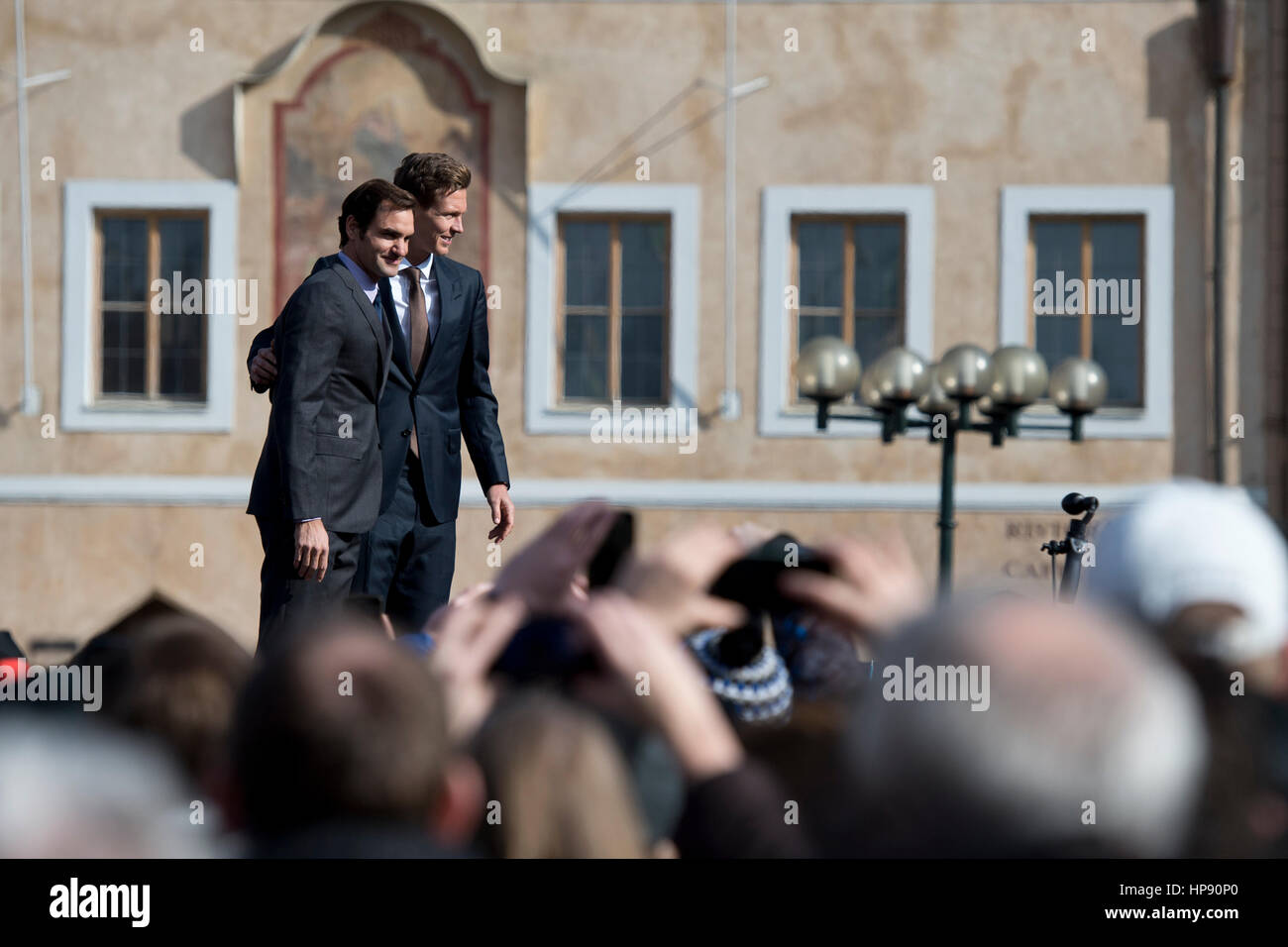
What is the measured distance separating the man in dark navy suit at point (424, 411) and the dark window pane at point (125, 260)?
23.1ft

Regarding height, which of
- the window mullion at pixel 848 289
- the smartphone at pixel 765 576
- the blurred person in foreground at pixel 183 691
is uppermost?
the window mullion at pixel 848 289

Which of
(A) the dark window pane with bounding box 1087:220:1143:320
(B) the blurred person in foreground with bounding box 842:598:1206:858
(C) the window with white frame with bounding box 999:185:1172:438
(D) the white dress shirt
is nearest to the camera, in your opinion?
(B) the blurred person in foreground with bounding box 842:598:1206:858

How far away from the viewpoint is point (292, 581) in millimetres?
3547

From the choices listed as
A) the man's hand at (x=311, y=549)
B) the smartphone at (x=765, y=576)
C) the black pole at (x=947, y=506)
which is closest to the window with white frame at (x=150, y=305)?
the black pole at (x=947, y=506)

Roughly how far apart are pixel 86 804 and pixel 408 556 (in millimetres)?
2536

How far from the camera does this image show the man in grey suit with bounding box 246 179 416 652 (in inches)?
140

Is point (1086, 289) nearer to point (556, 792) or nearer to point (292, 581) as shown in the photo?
point (292, 581)

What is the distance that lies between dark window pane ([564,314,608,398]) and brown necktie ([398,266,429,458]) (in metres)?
6.35

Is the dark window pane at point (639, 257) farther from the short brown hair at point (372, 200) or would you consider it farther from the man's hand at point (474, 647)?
the man's hand at point (474, 647)

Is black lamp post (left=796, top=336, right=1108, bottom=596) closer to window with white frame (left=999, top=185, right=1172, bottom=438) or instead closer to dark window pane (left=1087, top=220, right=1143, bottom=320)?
window with white frame (left=999, top=185, right=1172, bottom=438)

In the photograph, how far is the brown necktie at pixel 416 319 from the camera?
398cm

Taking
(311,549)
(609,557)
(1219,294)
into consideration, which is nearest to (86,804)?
(609,557)

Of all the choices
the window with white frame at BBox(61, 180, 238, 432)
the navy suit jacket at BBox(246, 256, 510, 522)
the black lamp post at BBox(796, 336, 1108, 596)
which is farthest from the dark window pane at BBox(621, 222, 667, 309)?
the navy suit jacket at BBox(246, 256, 510, 522)
